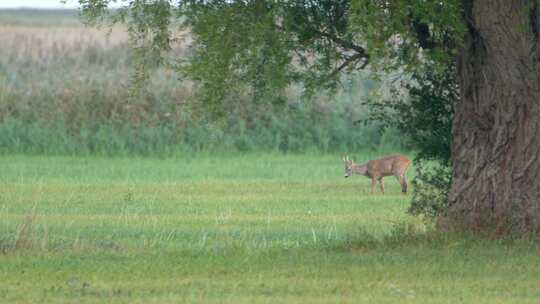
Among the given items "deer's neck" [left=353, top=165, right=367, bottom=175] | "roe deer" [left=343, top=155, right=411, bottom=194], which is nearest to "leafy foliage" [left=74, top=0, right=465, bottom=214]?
"roe deer" [left=343, top=155, right=411, bottom=194]

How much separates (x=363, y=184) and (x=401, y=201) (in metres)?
4.66

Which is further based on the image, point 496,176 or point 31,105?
point 31,105

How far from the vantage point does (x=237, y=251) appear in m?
15.4

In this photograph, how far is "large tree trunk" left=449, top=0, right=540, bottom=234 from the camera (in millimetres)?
15203

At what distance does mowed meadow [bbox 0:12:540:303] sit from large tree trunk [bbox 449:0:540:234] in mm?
391

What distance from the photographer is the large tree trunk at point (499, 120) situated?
49.9 ft

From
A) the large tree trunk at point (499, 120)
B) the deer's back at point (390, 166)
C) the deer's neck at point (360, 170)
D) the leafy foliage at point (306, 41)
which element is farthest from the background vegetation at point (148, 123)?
the large tree trunk at point (499, 120)

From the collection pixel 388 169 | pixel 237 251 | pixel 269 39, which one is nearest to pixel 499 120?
pixel 269 39

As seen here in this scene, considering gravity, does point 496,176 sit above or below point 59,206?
above

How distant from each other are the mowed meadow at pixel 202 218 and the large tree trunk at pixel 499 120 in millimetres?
391

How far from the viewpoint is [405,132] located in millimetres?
18438

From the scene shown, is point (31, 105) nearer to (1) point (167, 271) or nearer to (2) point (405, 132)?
(2) point (405, 132)

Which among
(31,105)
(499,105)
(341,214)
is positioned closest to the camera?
(499,105)

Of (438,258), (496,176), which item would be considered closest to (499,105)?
(496,176)
